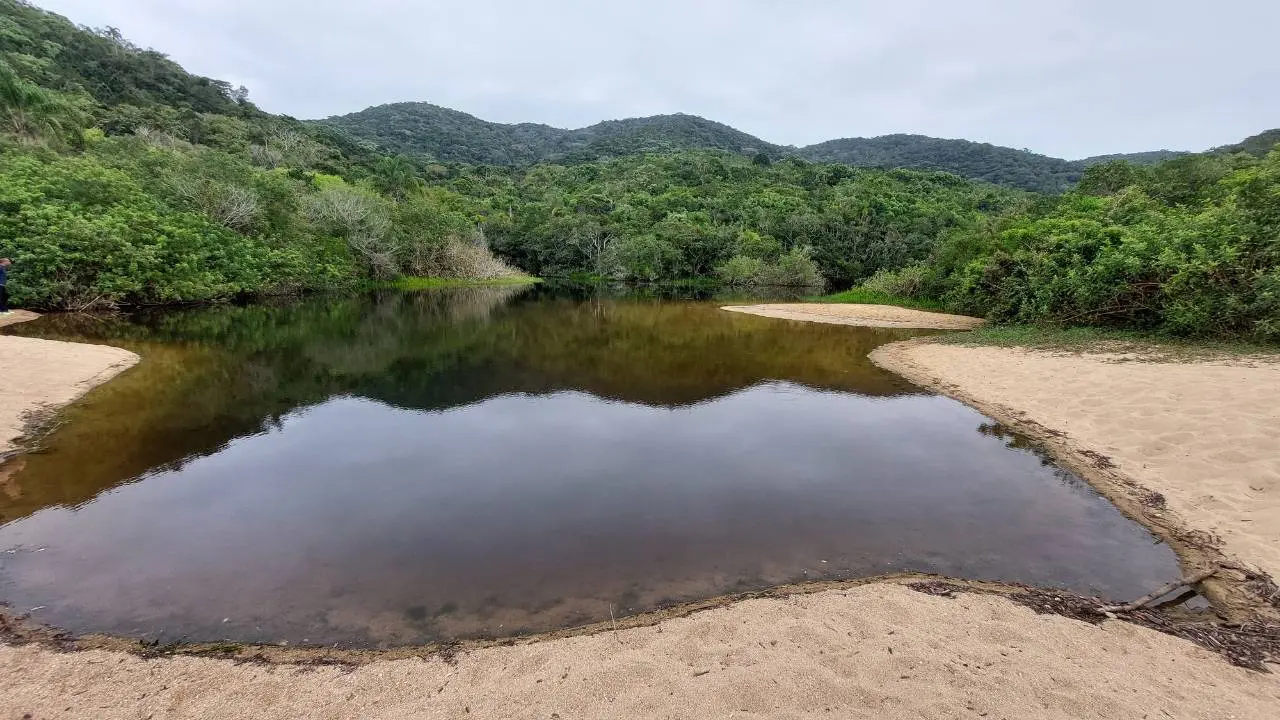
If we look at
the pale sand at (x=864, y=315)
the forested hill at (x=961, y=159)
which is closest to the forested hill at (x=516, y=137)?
the forested hill at (x=961, y=159)

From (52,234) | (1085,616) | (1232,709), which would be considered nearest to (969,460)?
(1085,616)

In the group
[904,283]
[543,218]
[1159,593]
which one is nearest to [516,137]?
[543,218]

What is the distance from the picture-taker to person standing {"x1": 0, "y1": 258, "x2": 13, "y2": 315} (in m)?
21.2

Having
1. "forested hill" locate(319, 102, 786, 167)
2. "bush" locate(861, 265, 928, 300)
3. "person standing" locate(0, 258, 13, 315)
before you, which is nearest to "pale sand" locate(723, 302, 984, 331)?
"bush" locate(861, 265, 928, 300)

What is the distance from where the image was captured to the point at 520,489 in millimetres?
8992

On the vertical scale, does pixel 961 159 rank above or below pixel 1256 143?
above

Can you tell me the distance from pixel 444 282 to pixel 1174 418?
57928mm

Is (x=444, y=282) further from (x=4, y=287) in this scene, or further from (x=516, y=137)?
(x=516, y=137)

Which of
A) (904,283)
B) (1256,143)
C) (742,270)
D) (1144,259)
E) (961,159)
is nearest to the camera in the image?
(1144,259)

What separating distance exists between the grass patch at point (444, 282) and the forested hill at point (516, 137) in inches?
3245

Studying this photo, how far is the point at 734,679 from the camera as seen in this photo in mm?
4324

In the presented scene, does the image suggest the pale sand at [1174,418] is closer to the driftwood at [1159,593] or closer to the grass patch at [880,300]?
the driftwood at [1159,593]

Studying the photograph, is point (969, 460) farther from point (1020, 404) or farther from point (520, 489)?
point (520, 489)

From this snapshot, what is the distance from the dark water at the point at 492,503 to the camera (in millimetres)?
6004
